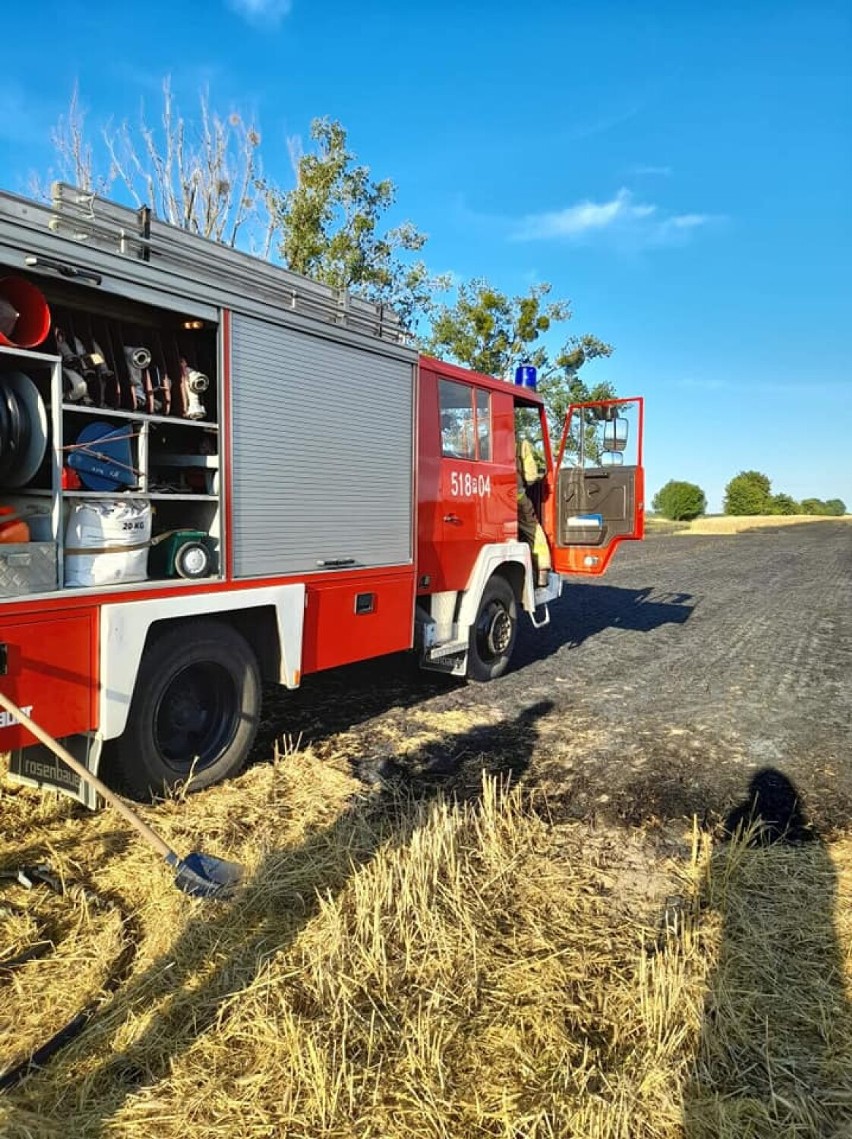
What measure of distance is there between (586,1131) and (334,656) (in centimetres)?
356

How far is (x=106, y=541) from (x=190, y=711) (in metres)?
1.23

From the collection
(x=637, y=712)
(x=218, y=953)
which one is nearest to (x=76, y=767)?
(x=218, y=953)

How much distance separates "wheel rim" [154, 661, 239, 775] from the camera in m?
4.35

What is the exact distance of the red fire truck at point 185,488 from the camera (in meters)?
3.50

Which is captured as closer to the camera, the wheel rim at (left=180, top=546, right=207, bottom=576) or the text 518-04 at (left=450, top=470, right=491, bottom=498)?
the wheel rim at (left=180, top=546, right=207, bottom=576)

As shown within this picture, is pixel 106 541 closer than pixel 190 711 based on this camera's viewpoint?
Yes

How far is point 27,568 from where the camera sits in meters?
3.44

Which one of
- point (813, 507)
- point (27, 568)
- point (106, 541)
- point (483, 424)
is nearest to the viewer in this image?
point (27, 568)

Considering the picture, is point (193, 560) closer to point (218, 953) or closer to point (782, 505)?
point (218, 953)

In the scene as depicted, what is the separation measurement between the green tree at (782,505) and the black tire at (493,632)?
86952mm

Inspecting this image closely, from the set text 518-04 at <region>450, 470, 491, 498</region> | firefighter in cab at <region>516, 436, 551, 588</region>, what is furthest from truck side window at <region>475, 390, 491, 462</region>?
firefighter in cab at <region>516, 436, 551, 588</region>

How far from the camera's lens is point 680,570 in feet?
67.4

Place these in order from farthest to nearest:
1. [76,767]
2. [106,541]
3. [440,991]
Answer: [106,541] < [76,767] < [440,991]

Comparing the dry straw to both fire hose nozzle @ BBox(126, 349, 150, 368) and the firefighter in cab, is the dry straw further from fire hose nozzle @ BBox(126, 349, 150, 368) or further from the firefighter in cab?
the firefighter in cab
